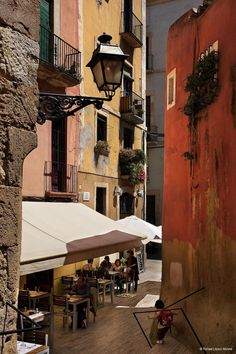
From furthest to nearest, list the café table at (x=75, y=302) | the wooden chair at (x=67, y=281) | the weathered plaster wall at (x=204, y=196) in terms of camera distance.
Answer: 1. the wooden chair at (x=67, y=281)
2. the café table at (x=75, y=302)
3. the weathered plaster wall at (x=204, y=196)

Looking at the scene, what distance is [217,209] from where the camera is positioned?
7977mm

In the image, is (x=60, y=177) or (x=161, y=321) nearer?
(x=161, y=321)

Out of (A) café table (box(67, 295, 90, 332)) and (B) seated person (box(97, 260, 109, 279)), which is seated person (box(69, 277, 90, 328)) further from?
(B) seated person (box(97, 260, 109, 279))

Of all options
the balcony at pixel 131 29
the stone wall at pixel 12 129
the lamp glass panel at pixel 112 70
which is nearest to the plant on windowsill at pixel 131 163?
the balcony at pixel 131 29

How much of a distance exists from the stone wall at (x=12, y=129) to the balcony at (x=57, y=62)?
318 inches

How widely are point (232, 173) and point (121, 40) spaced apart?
462 inches

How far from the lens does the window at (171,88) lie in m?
10.8

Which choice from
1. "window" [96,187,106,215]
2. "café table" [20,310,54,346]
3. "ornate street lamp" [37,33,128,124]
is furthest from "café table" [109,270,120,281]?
"ornate street lamp" [37,33,128,124]

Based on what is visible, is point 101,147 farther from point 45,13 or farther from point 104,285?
Result: point 104,285

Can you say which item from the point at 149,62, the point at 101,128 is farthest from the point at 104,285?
the point at 149,62

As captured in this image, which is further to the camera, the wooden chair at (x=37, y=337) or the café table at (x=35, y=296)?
the café table at (x=35, y=296)

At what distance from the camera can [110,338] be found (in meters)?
9.15

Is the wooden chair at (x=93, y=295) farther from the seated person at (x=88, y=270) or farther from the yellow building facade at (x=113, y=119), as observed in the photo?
the yellow building facade at (x=113, y=119)

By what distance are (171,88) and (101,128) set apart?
5.13 metres
